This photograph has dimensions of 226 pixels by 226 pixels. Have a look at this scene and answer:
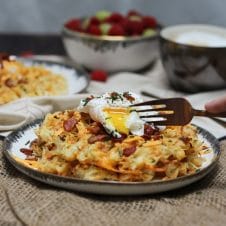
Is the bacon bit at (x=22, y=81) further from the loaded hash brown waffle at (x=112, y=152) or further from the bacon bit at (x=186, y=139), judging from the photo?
the bacon bit at (x=186, y=139)

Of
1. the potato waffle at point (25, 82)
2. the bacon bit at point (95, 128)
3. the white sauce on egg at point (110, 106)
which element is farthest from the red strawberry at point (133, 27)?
the bacon bit at point (95, 128)

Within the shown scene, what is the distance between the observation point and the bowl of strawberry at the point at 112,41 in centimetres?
201

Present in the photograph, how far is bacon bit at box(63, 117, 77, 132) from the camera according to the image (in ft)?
4.10

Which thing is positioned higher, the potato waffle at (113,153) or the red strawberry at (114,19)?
the potato waffle at (113,153)

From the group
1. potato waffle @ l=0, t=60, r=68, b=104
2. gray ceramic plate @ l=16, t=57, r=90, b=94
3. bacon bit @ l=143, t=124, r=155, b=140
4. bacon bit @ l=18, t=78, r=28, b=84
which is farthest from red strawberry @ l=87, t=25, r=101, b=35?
bacon bit @ l=143, t=124, r=155, b=140

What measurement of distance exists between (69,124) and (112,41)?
2.58 ft

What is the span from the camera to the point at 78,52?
81.2 inches

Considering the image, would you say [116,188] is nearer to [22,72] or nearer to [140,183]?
[140,183]

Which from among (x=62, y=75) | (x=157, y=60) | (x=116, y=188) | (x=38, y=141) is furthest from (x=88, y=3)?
(x=116, y=188)

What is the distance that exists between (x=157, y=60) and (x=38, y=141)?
3.46ft

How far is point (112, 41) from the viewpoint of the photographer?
6.54 ft

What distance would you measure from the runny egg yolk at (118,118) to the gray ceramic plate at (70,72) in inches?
19.2

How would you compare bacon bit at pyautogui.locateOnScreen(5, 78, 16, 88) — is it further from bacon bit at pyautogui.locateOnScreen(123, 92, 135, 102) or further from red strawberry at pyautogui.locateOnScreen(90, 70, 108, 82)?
bacon bit at pyautogui.locateOnScreen(123, 92, 135, 102)

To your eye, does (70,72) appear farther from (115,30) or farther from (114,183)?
(114,183)
